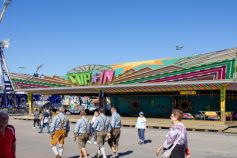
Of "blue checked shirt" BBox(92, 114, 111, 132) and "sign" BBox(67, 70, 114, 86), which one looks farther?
"sign" BBox(67, 70, 114, 86)

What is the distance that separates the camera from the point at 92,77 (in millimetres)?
34250

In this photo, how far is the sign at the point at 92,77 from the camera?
32812mm

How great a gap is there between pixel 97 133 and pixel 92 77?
22265 mm

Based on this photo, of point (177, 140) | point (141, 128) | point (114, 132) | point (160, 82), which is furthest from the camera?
point (160, 82)

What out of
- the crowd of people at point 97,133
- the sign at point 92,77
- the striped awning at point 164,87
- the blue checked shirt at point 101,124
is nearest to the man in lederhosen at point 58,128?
the crowd of people at point 97,133

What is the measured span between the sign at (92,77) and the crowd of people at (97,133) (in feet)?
36.0

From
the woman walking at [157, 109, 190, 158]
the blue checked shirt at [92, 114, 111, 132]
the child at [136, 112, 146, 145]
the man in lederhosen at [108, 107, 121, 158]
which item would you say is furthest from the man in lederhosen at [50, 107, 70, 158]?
the child at [136, 112, 146, 145]

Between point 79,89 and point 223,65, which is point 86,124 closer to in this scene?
point 223,65

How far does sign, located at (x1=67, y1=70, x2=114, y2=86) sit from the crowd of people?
10985 mm

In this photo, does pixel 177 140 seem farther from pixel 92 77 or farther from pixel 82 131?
pixel 92 77

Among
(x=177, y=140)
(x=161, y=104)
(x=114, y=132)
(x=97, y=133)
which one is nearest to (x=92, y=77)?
(x=161, y=104)

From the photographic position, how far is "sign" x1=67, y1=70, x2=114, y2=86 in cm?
3281

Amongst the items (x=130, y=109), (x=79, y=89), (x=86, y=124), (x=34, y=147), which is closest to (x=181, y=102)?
(x=130, y=109)

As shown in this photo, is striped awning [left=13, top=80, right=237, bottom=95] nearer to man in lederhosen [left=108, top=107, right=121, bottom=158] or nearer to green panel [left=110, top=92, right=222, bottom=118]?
green panel [left=110, top=92, right=222, bottom=118]
